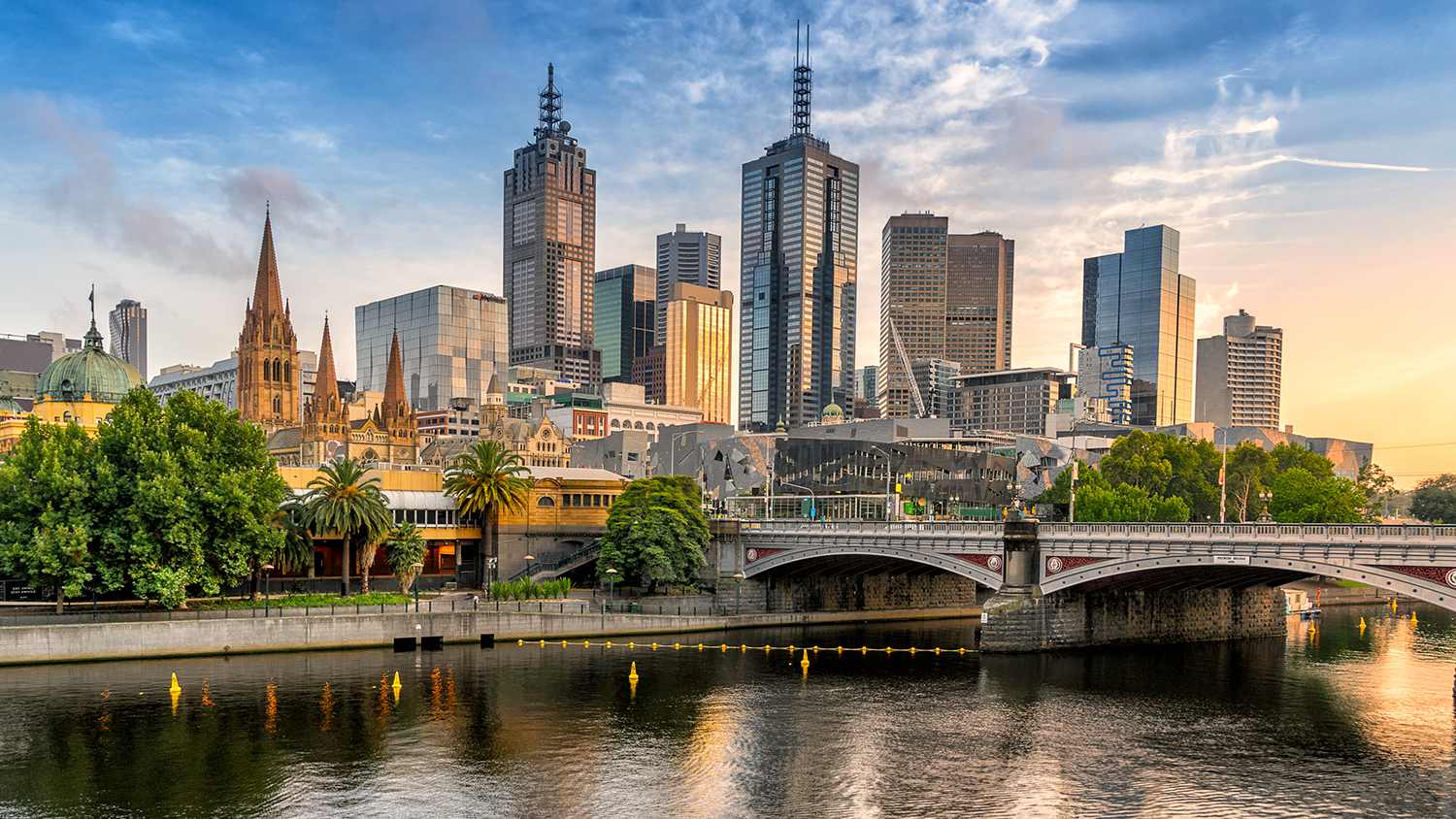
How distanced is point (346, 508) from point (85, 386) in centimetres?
5333

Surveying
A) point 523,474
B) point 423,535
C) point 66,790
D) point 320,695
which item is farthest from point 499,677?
point 523,474

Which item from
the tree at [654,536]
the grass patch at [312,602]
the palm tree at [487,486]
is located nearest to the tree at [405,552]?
the palm tree at [487,486]

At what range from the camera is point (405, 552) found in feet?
295

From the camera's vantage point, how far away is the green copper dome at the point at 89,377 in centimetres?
11900

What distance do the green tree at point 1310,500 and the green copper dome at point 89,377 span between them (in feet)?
409

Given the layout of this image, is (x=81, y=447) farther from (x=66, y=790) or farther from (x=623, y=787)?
(x=623, y=787)

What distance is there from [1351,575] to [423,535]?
230 feet

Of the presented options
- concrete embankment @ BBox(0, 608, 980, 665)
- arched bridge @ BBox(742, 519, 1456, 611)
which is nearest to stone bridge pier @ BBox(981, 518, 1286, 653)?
arched bridge @ BBox(742, 519, 1456, 611)

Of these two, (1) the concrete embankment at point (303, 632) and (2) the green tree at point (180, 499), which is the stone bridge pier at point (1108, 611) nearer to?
(1) the concrete embankment at point (303, 632)

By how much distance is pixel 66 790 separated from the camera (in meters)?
44.5

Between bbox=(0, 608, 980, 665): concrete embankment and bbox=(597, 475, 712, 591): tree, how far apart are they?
5.79 metres

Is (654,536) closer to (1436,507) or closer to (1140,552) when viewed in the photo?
(1140,552)

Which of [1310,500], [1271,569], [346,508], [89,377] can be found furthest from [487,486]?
[1310,500]

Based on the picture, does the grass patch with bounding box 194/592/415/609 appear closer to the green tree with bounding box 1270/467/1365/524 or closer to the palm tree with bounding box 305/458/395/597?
the palm tree with bounding box 305/458/395/597
